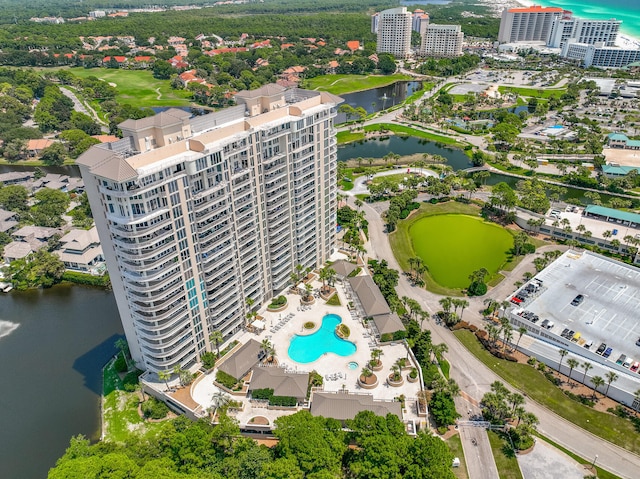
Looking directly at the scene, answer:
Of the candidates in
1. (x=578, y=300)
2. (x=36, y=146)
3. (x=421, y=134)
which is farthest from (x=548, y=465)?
(x=36, y=146)

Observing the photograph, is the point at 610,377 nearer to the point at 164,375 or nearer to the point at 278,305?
the point at 278,305

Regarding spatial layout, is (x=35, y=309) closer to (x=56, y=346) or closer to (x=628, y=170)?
(x=56, y=346)

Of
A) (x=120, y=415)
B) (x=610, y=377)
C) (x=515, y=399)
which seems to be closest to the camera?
(x=515, y=399)

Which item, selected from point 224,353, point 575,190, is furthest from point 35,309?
point 575,190

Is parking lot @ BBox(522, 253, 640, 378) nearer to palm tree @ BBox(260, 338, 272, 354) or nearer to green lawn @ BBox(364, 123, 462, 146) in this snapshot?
palm tree @ BBox(260, 338, 272, 354)

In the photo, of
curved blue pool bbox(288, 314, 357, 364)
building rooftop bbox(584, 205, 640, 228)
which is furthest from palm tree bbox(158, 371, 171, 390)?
building rooftop bbox(584, 205, 640, 228)

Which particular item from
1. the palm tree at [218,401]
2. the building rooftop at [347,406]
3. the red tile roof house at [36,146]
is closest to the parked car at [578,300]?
the building rooftop at [347,406]

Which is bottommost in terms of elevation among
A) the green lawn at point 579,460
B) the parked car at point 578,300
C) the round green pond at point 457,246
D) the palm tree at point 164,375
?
the round green pond at point 457,246

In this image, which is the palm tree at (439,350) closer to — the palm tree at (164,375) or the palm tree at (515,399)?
the palm tree at (515,399)
